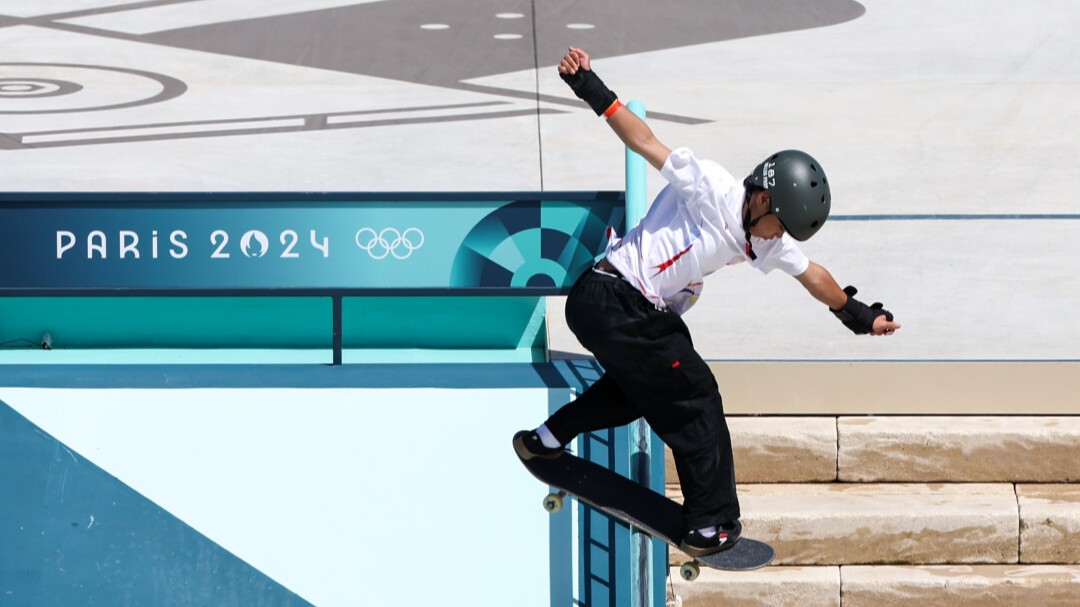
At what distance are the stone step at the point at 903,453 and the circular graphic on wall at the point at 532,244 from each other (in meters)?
1.30

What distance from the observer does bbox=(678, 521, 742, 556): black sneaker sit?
223 inches

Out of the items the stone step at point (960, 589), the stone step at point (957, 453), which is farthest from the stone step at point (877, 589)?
the stone step at point (957, 453)

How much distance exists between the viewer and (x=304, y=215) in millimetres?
6500

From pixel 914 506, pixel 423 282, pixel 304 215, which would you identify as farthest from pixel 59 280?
pixel 914 506

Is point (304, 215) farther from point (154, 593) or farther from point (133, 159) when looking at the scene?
point (133, 159)

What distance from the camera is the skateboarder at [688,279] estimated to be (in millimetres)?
5312

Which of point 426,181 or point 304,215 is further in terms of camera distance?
point 426,181

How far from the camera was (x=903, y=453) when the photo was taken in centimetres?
735

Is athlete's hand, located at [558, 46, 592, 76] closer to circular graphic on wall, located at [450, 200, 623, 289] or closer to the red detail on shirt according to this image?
the red detail on shirt

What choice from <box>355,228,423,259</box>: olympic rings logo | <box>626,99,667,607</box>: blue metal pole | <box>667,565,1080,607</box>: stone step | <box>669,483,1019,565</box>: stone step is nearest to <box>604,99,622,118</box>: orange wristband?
<box>626,99,667,607</box>: blue metal pole

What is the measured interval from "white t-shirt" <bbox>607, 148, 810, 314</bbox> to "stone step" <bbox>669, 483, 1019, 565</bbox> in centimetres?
186

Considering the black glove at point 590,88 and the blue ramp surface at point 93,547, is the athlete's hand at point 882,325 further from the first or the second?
the blue ramp surface at point 93,547

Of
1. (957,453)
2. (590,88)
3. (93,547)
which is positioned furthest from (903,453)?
(93,547)

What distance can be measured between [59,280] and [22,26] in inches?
312
